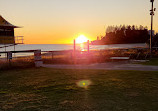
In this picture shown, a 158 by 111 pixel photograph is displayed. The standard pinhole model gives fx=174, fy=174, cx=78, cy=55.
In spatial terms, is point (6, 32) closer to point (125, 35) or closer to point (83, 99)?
point (83, 99)

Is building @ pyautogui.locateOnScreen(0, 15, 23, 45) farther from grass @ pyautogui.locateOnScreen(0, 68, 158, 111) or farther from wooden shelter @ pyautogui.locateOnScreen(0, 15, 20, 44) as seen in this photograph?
grass @ pyautogui.locateOnScreen(0, 68, 158, 111)

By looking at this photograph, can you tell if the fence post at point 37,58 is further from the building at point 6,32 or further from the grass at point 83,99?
the building at point 6,32

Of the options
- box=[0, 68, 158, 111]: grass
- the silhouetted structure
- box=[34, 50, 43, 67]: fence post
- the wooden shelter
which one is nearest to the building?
the wooden shelter

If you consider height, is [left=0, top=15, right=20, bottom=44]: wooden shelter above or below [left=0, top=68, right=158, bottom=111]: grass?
above

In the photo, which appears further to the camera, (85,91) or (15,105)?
(85,91)

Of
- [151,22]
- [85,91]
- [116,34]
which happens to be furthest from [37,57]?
[116,34]

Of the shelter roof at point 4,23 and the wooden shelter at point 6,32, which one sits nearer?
the shelter roof at point 4,23

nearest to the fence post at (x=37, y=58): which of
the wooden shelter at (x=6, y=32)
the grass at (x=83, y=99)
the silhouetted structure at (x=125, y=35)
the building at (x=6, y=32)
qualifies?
the grass at (x=83, y=99)

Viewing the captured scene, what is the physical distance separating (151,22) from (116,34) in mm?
148666

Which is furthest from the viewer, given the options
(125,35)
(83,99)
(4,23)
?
(125,35)

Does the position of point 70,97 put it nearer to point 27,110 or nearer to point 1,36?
point 27,110

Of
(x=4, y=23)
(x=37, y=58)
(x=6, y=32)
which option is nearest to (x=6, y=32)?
(x=6, y=32)

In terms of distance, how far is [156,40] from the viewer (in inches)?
1347

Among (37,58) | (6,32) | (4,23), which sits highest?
(4,23)
